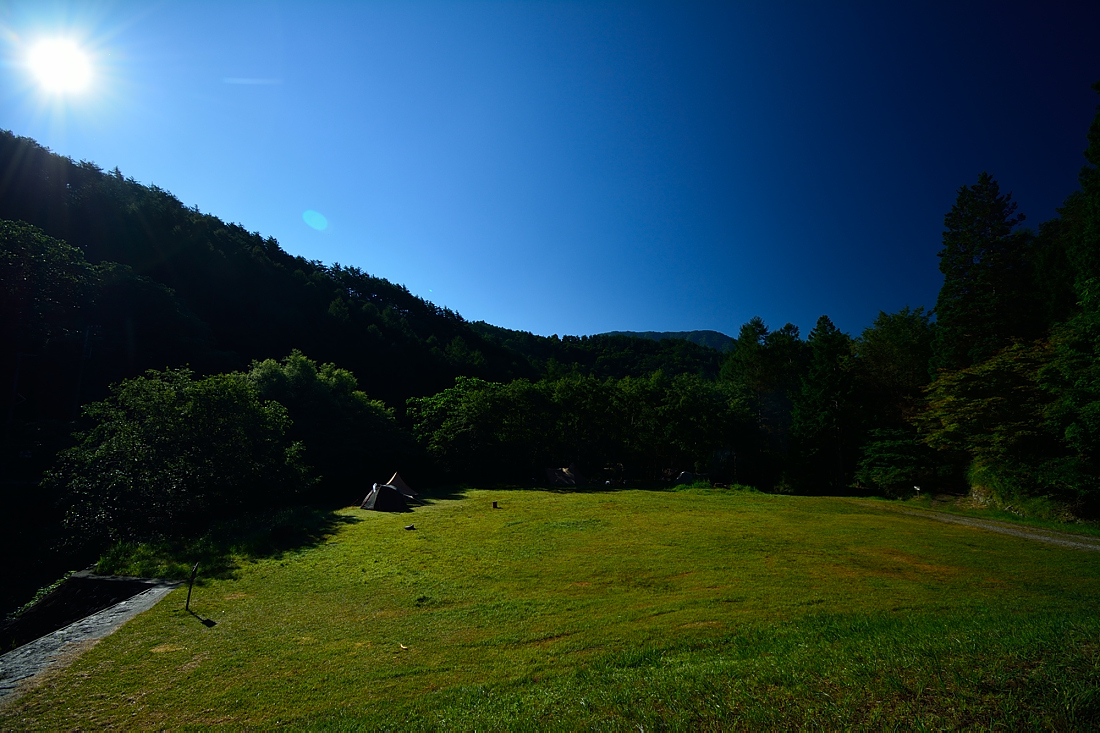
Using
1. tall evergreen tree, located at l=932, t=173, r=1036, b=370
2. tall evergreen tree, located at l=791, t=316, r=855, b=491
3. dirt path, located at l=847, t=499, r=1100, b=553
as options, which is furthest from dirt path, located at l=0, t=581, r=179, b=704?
tall evergreen tree, located at l=791, t=316, r=855, b=491

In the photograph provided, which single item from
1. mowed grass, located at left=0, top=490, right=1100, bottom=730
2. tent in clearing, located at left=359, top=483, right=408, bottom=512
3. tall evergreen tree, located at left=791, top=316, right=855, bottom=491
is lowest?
tent in clearing, located at left=359, top=483, right=408, bottom=512

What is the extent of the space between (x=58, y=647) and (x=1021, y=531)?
29.0 m

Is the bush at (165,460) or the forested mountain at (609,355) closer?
the bush at (165,460)

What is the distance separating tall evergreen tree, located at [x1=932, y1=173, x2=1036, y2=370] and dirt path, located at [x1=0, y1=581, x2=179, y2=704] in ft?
132

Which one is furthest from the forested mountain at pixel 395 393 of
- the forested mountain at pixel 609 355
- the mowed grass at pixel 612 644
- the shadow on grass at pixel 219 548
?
the forested mountain at pixel 609 355

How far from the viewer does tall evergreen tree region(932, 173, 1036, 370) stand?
1124 inches

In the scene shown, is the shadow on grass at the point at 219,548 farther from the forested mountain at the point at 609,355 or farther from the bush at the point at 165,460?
the forested mountain at the point at 609,355

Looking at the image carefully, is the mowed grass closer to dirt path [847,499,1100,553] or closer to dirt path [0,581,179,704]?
dirt path [0,581,179,704]

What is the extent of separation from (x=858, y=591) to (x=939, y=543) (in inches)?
350

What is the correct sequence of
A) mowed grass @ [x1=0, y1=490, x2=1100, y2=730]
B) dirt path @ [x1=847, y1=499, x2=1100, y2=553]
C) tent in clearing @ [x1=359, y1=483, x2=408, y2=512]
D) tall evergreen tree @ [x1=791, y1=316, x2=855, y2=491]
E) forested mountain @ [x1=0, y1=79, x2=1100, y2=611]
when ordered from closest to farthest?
1. mowed grass @ [x1=0, y1=490, x2=1100, y2=730]
2. dirt path @ [x1=847, y1=499, x2=1100, y2=553]
3. forested mountain @ [x1=0, y1=79, x2=1100, y2=611]
4. tent in clearing @ [x1=359, y1=483, x2=408, y2=512]
5. tall evergreen tree @ [x1=791, y1=316, x2=855, y2=491]

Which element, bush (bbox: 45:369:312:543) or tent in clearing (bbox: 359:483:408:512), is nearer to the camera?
bush (bbox: 45:369:312:543)

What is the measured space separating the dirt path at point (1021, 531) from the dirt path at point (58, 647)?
25.1 metres

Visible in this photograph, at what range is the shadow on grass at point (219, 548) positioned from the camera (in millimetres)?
11859

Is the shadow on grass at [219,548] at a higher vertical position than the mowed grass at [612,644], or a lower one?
lower
